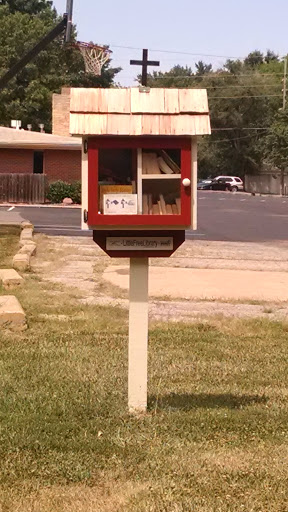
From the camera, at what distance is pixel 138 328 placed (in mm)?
6004

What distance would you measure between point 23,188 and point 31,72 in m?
30.8

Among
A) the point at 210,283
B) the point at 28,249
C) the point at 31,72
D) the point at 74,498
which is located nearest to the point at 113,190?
the point at 74,498

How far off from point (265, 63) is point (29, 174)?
282ft

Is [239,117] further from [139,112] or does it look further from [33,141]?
[139,112]

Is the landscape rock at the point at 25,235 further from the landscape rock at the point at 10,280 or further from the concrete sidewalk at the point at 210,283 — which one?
the landscape rock at the point at 10,280

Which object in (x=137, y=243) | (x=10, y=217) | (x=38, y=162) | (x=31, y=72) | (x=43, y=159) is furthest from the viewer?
(x=31, y=72)

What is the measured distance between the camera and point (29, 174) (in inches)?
1559

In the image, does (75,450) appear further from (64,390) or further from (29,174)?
(29,174)

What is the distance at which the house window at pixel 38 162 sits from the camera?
42.4m

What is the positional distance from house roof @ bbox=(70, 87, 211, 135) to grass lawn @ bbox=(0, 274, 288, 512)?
5.78 feet

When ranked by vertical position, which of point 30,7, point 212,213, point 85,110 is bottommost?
point 212,213

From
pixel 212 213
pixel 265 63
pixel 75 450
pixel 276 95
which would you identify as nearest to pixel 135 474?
pixel 75 450

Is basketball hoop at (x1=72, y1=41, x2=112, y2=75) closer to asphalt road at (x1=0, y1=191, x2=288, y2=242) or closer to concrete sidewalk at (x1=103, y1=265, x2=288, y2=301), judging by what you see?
asphalt road at (x1=0, y1=191, x2=288, y2=242)

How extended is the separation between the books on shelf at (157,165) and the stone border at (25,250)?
29.2ft
